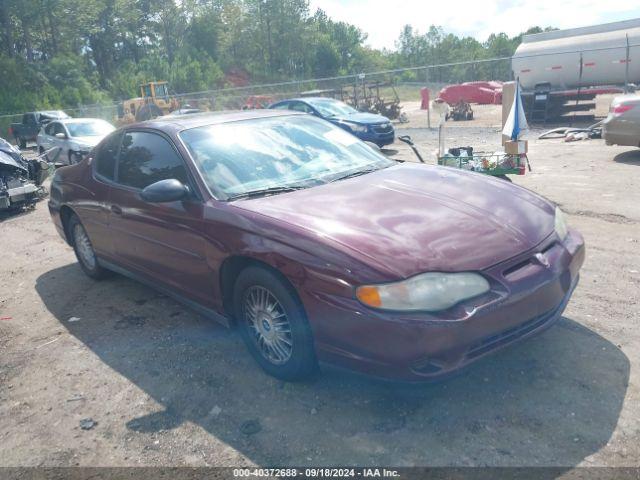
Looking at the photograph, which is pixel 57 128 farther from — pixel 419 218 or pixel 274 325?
pixel 419 218

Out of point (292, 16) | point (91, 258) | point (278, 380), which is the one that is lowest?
point (278, 380)

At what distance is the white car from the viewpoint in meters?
15.3

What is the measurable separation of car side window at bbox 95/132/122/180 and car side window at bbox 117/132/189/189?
5.1 inches

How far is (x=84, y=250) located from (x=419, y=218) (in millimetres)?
4000

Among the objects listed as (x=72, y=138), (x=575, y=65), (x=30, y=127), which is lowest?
(x=72, y=138)

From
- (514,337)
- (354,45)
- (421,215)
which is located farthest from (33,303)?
(354,45)

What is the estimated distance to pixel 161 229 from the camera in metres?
4.06

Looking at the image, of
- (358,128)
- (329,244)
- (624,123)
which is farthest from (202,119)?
(358,128)

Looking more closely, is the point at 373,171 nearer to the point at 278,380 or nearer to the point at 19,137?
the point at 278,380

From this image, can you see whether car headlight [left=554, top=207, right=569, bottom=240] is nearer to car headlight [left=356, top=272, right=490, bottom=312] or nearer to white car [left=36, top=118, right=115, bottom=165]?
car headlight [left=356, top=272, right=490, bottom=312]

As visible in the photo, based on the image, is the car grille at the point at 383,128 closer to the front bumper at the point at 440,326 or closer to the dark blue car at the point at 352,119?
the dark blue car at the point at 352,119

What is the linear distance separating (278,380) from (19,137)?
Result: 29.0 m

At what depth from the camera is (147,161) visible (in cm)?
436

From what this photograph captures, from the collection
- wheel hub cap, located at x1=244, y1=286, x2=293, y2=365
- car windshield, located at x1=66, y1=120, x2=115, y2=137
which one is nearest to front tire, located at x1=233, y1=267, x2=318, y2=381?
wheel hub cap, located at x1=244, y1=286, x2=293, y2=365
